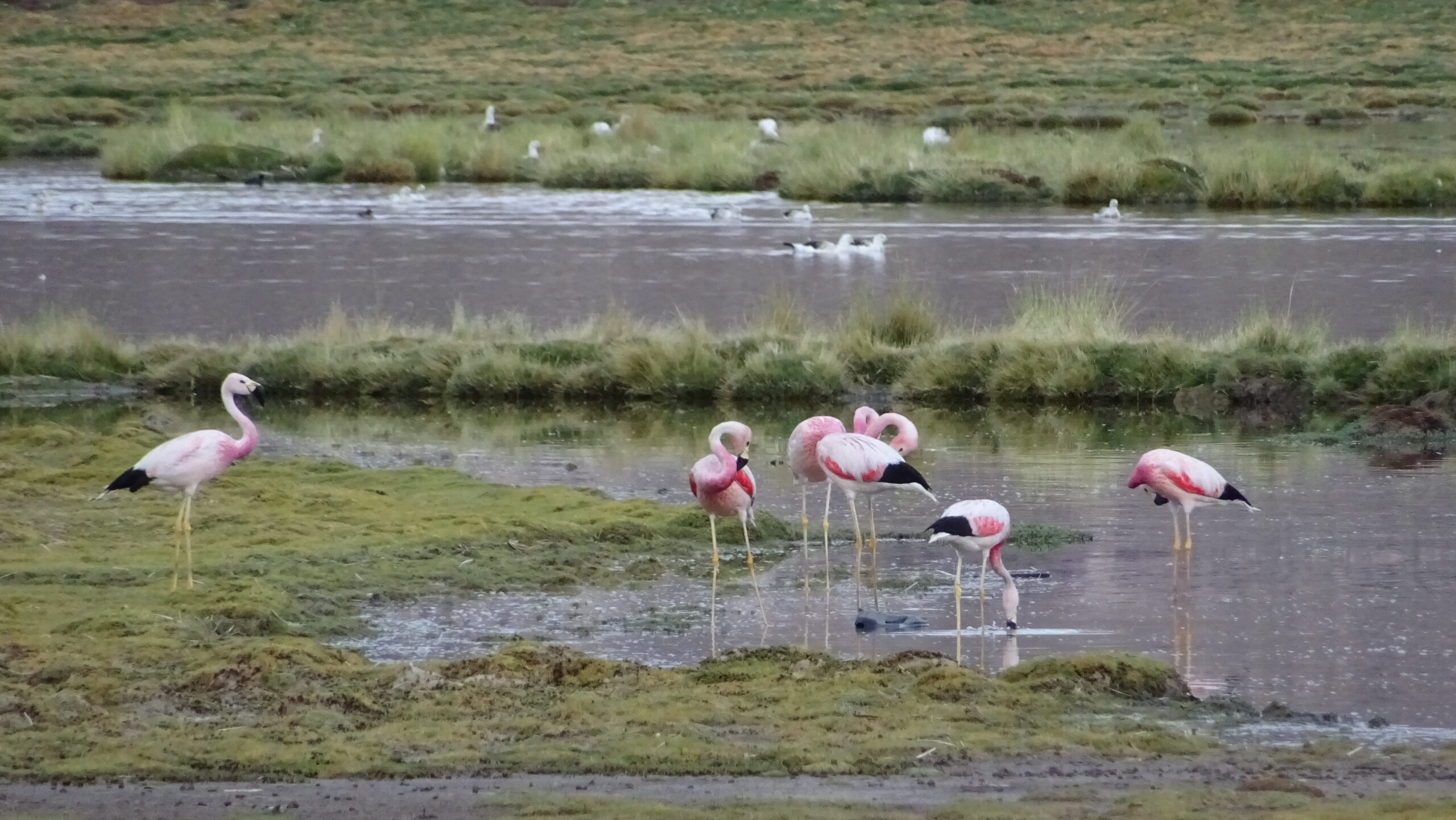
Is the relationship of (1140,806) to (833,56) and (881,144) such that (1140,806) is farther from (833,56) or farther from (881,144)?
(833,56)

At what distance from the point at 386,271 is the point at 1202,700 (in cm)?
2498

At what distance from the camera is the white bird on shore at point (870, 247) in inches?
1292

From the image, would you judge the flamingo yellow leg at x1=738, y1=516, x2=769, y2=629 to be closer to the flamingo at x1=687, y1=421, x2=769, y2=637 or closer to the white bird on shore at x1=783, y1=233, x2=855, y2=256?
the flamingo at x1=687, y1=421, x2=769, y2=637

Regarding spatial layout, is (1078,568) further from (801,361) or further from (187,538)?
(801,361)

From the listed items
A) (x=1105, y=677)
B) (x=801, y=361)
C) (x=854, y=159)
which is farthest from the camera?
(x=854, y=159)

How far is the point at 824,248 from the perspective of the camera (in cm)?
3325

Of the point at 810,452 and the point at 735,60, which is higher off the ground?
the point at 810,452

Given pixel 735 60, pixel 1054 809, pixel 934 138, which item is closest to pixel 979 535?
pixel 1054 809

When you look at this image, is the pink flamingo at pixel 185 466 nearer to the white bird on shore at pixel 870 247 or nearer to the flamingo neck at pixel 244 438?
the flamingo neck at pixel 244 438

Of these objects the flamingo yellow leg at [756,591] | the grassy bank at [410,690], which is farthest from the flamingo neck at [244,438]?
the flamingo yellow leg at [756,591]

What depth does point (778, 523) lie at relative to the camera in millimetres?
14477

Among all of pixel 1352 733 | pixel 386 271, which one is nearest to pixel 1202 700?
pixel 1352 733

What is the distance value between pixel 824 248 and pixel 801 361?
12.7 meters

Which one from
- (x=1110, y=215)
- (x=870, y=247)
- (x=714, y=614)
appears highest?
(x=714, y=614)
